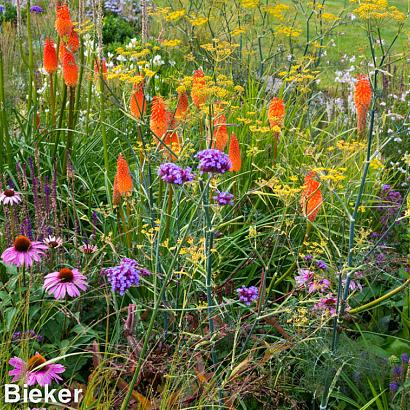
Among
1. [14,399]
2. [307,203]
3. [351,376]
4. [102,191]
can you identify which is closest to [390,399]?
[351,376]

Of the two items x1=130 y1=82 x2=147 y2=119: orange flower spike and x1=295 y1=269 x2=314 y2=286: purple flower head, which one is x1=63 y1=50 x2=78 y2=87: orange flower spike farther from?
x1=295 y1=269 x2=314 y2=286: purple flower head

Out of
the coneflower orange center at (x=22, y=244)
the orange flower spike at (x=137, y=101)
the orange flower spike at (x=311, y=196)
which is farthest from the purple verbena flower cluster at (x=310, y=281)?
the coneflower orange center at (x=22, y=244)

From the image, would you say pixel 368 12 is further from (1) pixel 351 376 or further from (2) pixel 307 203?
(1) pixel 351 376

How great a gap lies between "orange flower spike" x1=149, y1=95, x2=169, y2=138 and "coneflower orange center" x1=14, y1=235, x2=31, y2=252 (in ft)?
2.47

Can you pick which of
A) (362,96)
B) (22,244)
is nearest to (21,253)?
(22,244)

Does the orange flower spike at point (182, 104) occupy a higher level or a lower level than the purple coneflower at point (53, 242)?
higher

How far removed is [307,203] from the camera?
3.05 metres

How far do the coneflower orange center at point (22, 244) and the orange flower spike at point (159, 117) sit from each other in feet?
2.47

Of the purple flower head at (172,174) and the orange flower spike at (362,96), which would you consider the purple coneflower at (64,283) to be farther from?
the orange flower spike at (362,96)

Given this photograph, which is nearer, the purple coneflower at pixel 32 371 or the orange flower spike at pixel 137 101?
the purple coneflower at pixel 32 371

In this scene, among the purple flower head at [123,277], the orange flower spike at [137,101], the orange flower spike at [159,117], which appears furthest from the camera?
the orange flower spike at [137,101]

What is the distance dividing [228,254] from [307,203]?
0.82 metres

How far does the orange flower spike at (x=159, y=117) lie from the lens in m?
3.00

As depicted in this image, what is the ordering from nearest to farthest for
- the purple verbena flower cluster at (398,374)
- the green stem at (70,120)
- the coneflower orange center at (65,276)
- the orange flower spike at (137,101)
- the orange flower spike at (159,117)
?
the coneflower orange center at (65,276), the purple verbena flower cluster at (398,374), the orange flower spike at (159,117), the orange flower spike at (137,101), the green stem at (70,120)
